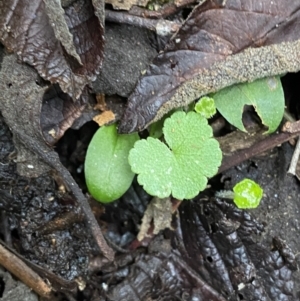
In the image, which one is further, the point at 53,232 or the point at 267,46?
the point at 53,232

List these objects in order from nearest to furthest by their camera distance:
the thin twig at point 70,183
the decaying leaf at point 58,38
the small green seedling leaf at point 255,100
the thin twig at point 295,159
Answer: the decaying leaf at point 58,38 < the thin twig at point 70,183 < the small green seedling leaf at point 255,100 < the thin twig at point 295,159

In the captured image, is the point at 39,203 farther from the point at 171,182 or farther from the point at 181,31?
the point at 181,31

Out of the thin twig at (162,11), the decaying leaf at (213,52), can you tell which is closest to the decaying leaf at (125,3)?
the thin twig at (162,11)

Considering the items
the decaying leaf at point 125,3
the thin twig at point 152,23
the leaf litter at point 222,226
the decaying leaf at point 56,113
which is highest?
the decaying leaf at point 125,3

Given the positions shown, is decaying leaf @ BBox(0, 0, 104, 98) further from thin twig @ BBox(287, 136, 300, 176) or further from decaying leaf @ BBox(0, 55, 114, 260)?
thin twig @ BBox(287, 136, 300, 176)

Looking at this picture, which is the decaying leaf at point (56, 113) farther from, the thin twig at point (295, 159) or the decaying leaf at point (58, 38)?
the thin twig at point (295, 159)

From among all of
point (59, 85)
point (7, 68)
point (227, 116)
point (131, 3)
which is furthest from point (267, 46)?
point (7, 68)

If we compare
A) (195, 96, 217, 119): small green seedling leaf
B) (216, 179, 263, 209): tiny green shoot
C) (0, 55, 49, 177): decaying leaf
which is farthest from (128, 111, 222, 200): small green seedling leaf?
(0, 55, 49, 177): decaying leaf
